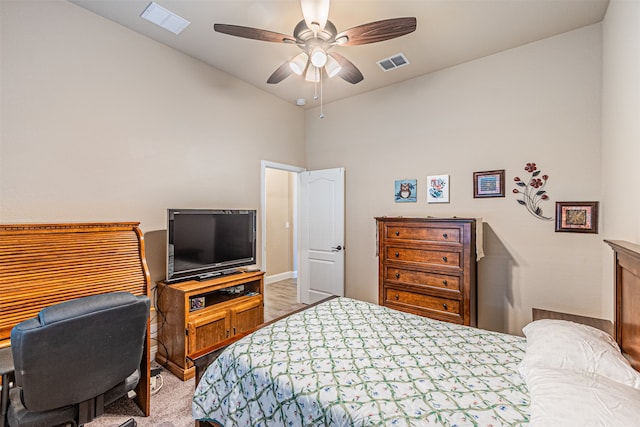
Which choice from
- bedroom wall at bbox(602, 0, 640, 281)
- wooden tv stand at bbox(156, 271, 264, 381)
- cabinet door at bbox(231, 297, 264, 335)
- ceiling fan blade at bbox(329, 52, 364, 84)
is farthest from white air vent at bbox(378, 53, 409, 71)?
cabinet door at bbox(231, 297, 264, 335)

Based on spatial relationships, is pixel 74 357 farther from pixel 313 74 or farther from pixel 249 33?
pixel 313 74

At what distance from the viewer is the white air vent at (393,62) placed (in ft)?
10.6

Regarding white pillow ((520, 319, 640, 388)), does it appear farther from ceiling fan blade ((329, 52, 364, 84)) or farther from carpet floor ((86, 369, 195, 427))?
ceiling fan blade ((329, 52, 364, 84))

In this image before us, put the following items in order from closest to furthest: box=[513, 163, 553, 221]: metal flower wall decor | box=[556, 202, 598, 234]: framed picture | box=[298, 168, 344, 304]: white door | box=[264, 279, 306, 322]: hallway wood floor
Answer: box=[556, 202, 598, 234]: framed picture → box=[513, 163, 553, 221]: metal flower wall decor → box=[264, 279, 306, 322]: hallway wood floor → box=[298, 168, 344, 304]: white door

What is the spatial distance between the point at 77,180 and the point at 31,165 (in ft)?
0.95

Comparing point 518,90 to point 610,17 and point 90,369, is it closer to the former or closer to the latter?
point 610,17

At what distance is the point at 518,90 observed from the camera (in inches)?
121

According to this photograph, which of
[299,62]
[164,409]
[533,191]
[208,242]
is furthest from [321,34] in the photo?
[164,409]

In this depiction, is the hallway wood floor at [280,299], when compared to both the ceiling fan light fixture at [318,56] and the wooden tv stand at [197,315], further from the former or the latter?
the ceiling fan light fixture at [318,56]

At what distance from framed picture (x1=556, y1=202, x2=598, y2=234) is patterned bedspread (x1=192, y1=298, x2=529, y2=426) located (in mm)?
1673

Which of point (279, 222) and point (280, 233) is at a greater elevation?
point (279, 222)

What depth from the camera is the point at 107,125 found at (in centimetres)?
262

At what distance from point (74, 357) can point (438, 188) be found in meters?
3.51

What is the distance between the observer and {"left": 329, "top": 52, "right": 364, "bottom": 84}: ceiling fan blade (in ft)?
8.02
